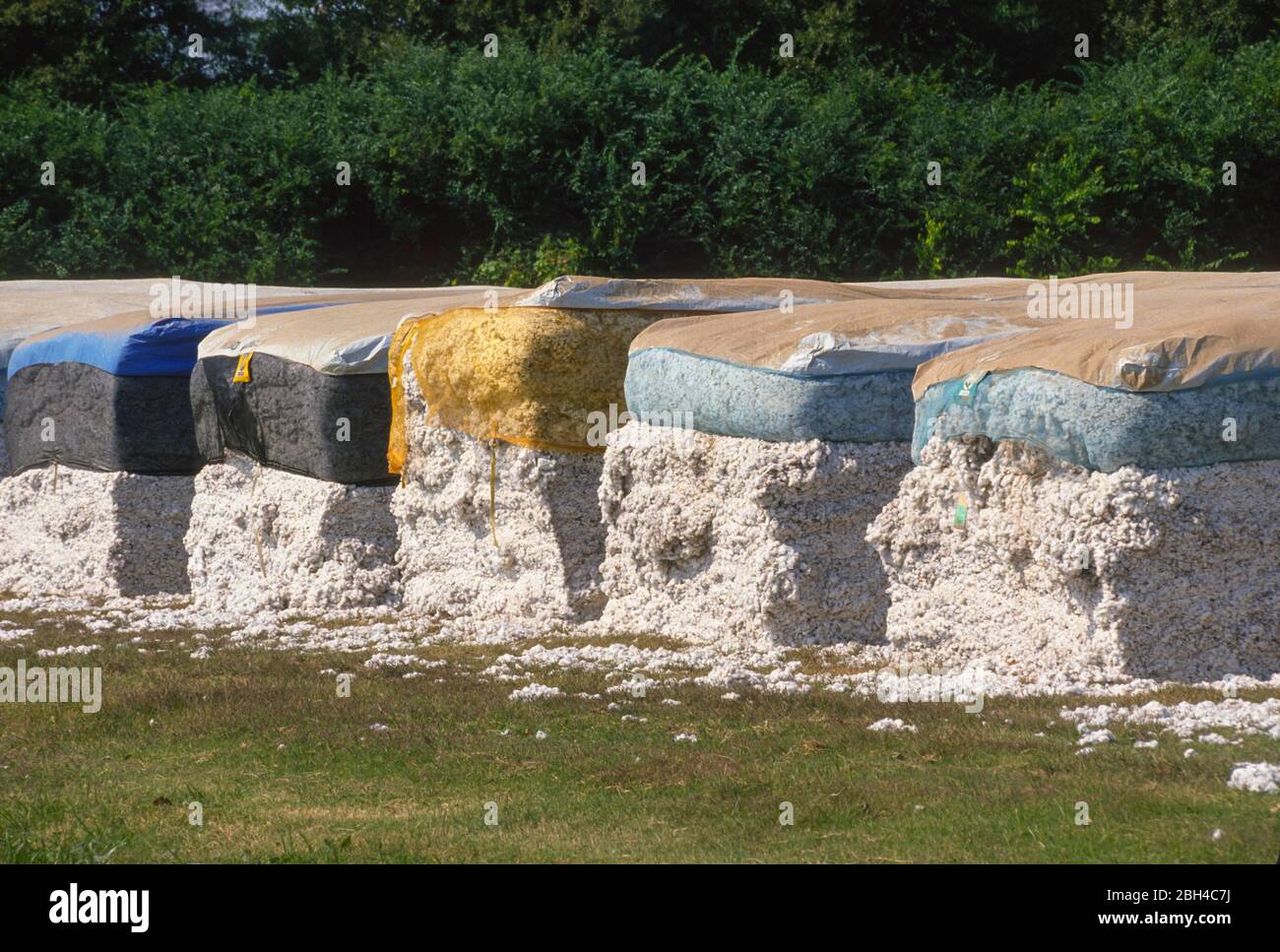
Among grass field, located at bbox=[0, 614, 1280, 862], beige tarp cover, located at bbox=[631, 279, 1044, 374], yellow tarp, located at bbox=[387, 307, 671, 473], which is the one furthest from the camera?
yellow tarp, located at bbox=[387, 307, 671, 473]

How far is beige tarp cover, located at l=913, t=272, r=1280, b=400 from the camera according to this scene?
788cm

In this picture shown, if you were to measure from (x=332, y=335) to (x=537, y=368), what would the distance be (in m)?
2.09

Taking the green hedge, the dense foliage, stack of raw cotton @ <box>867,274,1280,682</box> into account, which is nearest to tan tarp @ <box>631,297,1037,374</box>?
stack of raw cotton @ <box>867,274,1280,682</box>

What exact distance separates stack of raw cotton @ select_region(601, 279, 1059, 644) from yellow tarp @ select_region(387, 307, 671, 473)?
0.68 m

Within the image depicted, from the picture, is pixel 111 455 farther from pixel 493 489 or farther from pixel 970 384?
pixel 970 384

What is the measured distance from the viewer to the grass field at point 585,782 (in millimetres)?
5766

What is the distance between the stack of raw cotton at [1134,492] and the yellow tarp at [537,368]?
A: 321 centimetres

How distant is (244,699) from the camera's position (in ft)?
28.9
